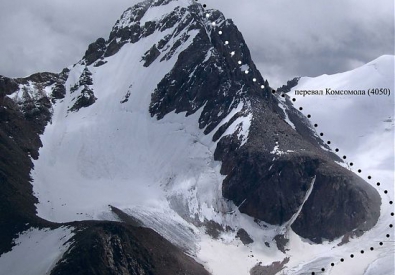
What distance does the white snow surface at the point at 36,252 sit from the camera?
503 feet

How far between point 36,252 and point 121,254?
54.8 ft

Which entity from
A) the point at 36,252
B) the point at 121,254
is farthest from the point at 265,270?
the point at 36,252

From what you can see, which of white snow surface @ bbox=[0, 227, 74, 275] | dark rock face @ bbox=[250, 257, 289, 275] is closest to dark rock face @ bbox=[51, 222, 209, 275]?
white snow surface @ bbox=[0, 227, 74, 275]

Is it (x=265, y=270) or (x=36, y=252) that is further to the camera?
(x=265, y=270)

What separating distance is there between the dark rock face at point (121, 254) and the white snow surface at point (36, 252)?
271 centimetres

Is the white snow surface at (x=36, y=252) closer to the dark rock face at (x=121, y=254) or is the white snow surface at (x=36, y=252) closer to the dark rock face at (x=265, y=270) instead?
the dark rock face at (x=121, y=254)

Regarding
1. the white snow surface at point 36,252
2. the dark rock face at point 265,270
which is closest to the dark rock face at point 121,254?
the white snow surface at point 36,252

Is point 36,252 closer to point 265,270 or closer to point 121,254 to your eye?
point 121,254

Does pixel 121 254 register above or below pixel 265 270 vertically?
above

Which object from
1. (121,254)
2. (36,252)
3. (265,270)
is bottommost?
(265,270)

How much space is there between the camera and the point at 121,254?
533 ft

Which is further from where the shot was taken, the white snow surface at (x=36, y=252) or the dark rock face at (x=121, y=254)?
the white snow surface at (x=36, y=252)

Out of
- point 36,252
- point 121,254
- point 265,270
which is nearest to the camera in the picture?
point 36,252

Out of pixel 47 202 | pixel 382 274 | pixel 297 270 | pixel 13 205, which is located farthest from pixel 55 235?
pixel 382 274
